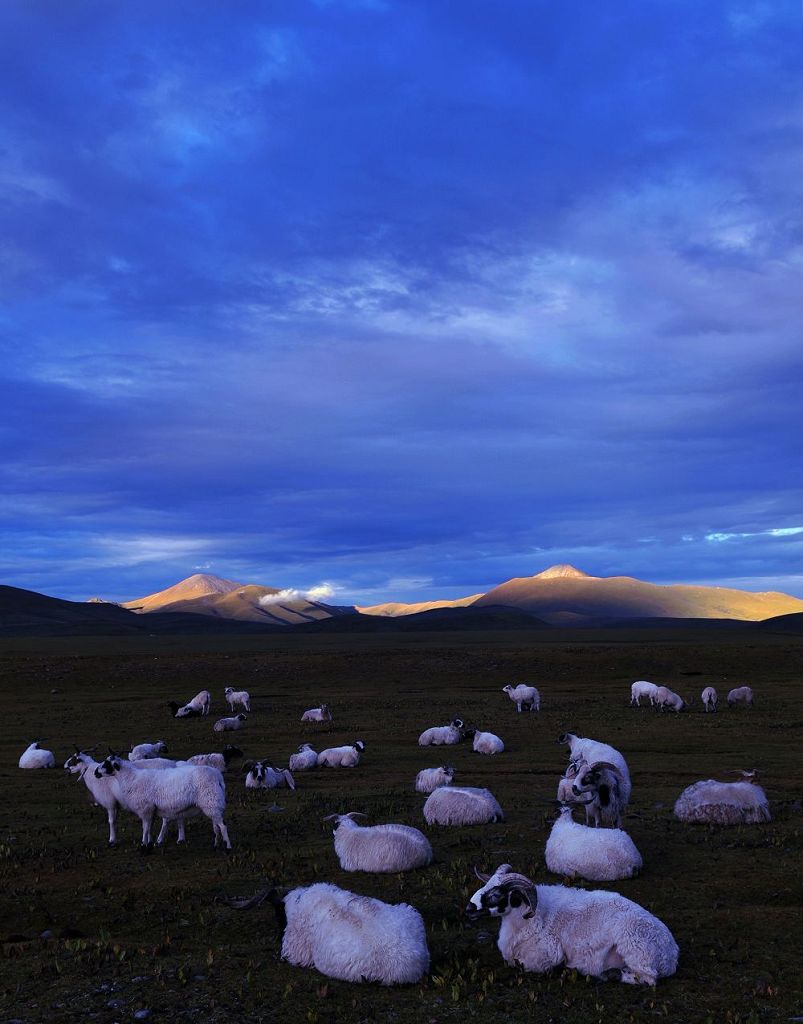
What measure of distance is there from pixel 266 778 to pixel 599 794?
28.8ft

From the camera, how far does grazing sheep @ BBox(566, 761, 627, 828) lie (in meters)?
13.1

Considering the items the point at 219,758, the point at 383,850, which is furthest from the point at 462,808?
the point at 219,758

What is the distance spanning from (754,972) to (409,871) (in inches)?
199

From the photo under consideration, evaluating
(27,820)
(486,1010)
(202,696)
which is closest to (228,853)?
(27,820)

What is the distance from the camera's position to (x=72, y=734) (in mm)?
30250

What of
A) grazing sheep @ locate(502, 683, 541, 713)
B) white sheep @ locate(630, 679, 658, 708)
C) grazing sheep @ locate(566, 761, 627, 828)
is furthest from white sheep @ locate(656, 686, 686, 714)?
grazing sheep @ locate(566, 761, 627, 828)

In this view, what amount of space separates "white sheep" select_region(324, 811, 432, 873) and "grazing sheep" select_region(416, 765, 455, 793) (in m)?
6.15

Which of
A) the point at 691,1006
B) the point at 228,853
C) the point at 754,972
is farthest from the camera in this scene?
the point at 228,853

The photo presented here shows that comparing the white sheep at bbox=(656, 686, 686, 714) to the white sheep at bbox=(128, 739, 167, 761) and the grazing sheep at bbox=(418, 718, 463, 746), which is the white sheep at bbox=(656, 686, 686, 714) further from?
the white sheep at bbox=(128, 739, 167, 761)

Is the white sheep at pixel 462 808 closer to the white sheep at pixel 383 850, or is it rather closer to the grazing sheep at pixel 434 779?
the white sheep at pixel 383 850

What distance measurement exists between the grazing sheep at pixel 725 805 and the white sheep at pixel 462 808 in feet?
10.7

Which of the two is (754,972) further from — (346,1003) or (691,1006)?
(346,1003)

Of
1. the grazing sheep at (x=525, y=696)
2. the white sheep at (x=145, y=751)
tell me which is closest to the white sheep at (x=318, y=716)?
the grazing sheep at (x=525, y=696)

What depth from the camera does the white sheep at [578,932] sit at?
7.79 metres
